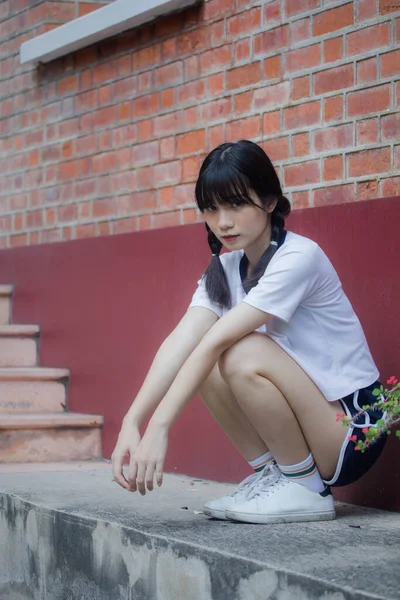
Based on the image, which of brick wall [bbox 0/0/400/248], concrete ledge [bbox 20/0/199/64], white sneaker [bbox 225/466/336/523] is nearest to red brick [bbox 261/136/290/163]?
brick wall [bbox 0/0/400/248]

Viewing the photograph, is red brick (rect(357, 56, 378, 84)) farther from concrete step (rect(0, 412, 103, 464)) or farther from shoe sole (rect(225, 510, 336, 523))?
concrete step (rect(0, 412, 103, 464))

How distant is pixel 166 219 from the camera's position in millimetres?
4191

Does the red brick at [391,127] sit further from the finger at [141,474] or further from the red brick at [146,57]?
the red brick at [146,57]

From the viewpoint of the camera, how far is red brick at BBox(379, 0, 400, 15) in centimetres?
312

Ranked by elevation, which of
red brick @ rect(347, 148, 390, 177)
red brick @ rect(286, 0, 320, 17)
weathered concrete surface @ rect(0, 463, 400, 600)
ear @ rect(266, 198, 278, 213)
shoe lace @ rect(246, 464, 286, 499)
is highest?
red brick @ rect(286, 0, 320, 17)

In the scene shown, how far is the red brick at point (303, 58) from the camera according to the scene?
344 centimetres

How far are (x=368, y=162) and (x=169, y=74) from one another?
132cm

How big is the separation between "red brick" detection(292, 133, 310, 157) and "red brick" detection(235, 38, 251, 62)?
1.51ft

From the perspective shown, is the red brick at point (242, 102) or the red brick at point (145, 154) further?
the red brick at point (145, 154)

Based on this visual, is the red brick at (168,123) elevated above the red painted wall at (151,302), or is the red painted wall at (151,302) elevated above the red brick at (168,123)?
the red brick at (168,123)

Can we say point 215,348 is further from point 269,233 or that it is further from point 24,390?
point 24,390

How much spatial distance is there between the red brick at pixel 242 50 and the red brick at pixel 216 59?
4cm

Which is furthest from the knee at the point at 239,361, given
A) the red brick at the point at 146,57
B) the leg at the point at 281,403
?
the red brick at the point at 146,57

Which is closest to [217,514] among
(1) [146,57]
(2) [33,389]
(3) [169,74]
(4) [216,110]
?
(4) [216,110]
